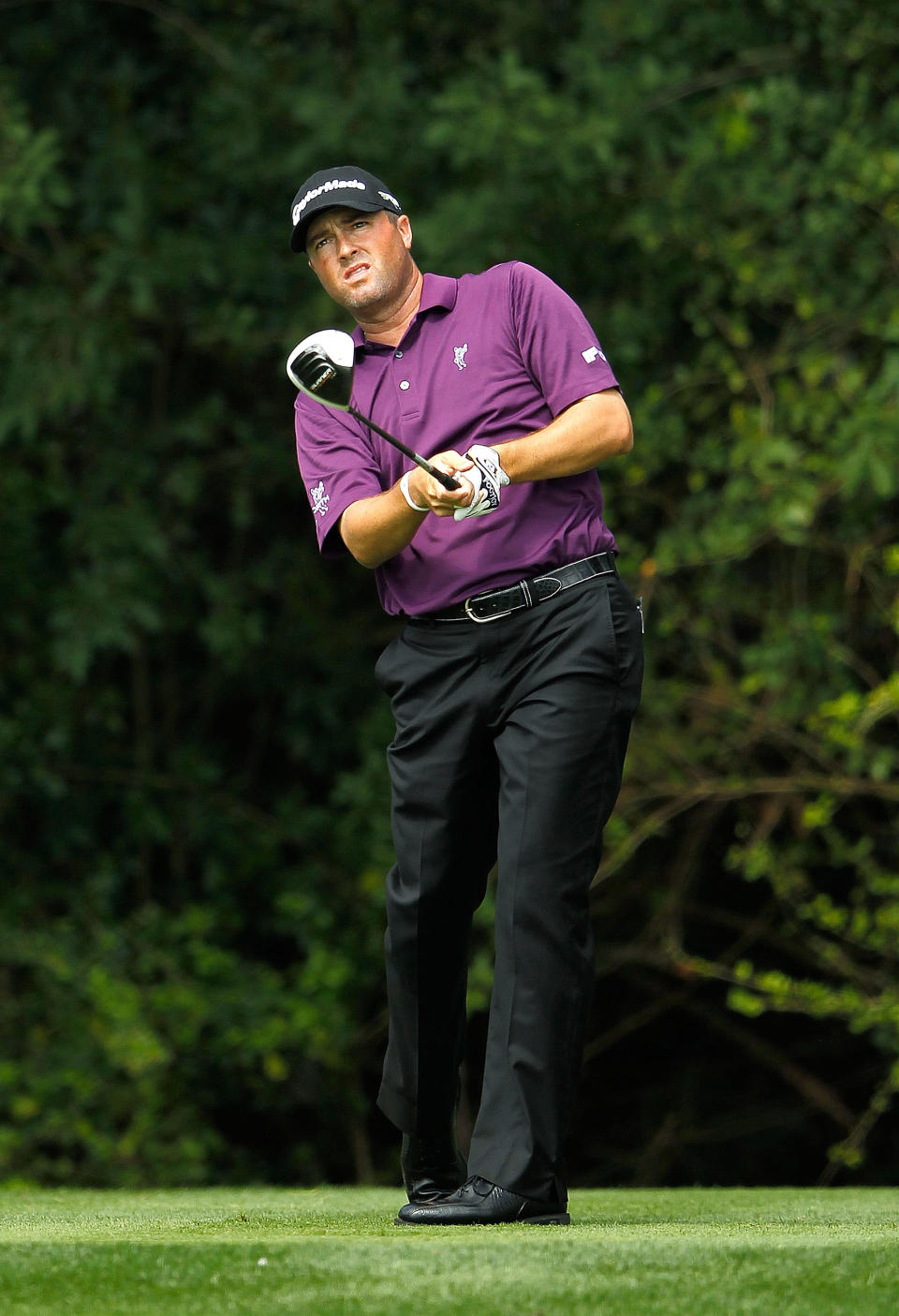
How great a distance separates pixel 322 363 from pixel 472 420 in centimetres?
32

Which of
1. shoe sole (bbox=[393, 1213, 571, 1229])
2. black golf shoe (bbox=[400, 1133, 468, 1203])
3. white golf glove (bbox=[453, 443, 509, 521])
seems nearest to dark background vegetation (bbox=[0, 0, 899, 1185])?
black golf shoe (bbox=[400, 1133, 468, 1203])

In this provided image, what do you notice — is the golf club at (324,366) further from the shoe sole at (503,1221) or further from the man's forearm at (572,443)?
the shoe sole at (503,1221)

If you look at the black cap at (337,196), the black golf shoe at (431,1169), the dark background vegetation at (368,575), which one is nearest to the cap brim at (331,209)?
the black cap at (337,196)

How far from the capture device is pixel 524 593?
12.0ft

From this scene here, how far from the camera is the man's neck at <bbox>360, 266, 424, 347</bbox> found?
12.9ft

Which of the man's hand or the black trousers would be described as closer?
the man's hand

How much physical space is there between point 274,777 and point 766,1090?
8.99 ft

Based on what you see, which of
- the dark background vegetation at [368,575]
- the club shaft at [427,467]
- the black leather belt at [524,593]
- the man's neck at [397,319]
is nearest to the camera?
the club shaft at [427,467]

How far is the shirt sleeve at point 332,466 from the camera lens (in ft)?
12.5

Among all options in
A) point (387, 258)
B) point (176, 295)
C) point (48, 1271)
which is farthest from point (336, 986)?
point (48, 1271)

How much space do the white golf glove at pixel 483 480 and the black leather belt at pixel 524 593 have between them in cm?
21

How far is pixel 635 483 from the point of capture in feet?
25.1

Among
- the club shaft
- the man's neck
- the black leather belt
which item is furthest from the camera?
the man's neck

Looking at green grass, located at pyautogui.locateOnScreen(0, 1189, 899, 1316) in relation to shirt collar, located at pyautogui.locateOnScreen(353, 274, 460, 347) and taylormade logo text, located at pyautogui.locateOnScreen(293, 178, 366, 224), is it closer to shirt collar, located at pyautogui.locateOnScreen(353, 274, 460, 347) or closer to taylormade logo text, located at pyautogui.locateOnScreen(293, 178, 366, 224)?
shirt collar, located at pyautogui.locateOnScreen(353, 274, 460, 347)
